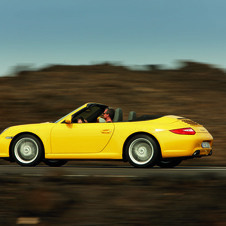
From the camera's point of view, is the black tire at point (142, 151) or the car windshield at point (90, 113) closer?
the black tire at point (142, 151)

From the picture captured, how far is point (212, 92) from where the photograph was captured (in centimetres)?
2197

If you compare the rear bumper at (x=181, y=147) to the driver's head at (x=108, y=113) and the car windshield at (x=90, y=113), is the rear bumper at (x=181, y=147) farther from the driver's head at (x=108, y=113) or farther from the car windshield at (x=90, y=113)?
the car windshield at (x=90, y=113)

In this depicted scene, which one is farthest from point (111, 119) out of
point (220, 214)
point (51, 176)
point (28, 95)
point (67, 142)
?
point (28, 95)

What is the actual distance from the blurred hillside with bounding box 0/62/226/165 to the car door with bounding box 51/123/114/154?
610 centimetres

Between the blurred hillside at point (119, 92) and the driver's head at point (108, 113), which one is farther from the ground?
the blurred hillside at point (119, 92)

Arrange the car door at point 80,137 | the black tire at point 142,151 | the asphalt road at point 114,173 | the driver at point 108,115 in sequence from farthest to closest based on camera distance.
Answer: the driver at point 108,115 < the car door at point 80,137 < the black tire at point 142,151 < the asphalt road at point 114,173

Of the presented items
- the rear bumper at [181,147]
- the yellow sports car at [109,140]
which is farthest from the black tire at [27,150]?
the rear bumper at [181,147]

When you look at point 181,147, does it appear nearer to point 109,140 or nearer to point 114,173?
point 109,140

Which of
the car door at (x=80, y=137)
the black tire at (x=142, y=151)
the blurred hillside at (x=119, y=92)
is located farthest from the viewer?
the blurred hillside at (x=119, y=92)

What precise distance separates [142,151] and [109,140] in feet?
2.54

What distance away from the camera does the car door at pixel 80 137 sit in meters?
12.4

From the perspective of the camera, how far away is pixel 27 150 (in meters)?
12.8

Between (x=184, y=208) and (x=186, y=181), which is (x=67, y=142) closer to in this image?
(x=186, y=181)

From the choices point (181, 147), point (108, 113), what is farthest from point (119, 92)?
point (181, 147)
